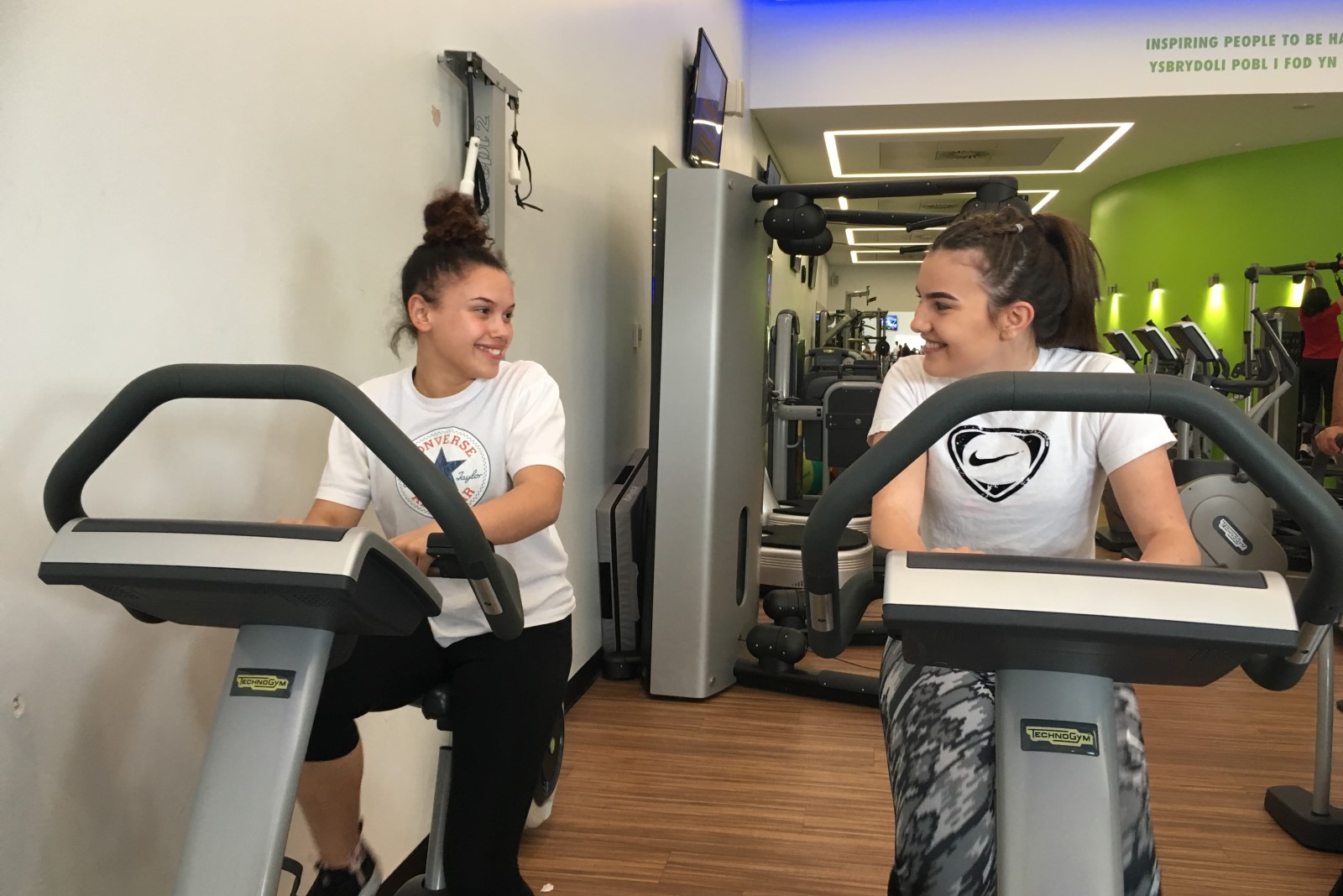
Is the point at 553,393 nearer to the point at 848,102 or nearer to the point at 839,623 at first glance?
the point at 839,623

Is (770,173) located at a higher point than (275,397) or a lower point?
higher

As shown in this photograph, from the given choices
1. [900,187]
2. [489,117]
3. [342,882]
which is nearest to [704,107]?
[900,187]

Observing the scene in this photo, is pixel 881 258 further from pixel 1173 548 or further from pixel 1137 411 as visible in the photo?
pixel 1137 411

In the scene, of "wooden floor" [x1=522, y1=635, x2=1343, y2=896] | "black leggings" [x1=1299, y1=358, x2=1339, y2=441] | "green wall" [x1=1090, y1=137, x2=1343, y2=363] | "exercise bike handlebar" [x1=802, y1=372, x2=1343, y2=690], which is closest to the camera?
"exercise bike handlebar" [x1=802, y1=372, x2=1343, y2=690]

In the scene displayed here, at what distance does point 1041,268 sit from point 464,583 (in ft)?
3.16

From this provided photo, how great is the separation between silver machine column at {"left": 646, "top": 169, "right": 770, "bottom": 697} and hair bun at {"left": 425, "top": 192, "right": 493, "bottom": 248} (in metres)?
1.54

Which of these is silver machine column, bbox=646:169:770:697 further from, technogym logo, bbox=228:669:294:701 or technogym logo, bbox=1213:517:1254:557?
technogym logo, bbox=228:669:294:701

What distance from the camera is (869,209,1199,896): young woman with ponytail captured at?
1.20m

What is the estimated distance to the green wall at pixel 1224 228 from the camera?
8.82 m

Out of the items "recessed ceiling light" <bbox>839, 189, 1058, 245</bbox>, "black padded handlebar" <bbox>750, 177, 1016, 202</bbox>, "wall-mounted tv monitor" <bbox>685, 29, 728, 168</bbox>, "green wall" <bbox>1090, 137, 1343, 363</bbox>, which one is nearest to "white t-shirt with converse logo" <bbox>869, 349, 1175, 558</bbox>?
"black padded handlebar" <bbox>750, 177, 1016, 202</bbox>

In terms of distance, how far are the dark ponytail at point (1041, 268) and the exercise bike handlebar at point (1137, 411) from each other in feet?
2.38

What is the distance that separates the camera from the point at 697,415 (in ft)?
10.4

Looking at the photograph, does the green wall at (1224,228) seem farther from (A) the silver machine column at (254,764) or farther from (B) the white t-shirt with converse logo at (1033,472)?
(A) the silver machine column at (254,764)

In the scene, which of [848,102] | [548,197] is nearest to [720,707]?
[548,197]
